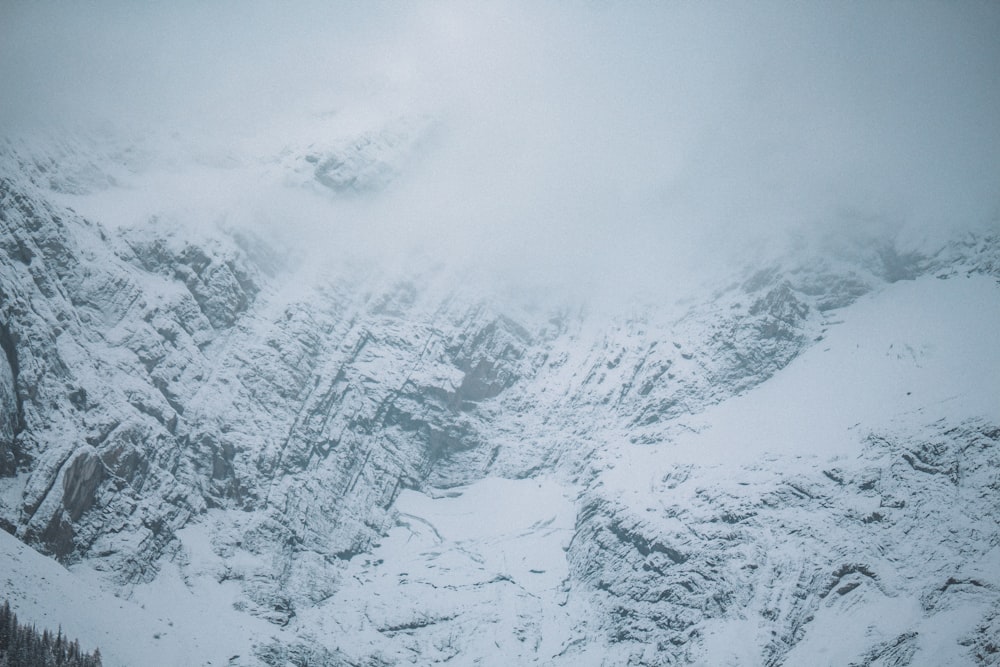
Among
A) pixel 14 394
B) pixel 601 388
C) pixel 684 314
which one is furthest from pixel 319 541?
pixel 684 314

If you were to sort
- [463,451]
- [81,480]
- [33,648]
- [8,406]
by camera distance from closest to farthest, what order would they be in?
[33,648] → [8,406] → [81,480] → [463,451]

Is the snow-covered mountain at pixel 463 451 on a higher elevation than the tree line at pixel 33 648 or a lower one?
higher

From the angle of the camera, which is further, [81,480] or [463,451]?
[463,451]

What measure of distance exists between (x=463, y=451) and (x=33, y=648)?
95.1 metres

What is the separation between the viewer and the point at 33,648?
81438 millimetres

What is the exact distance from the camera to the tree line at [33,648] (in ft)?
261

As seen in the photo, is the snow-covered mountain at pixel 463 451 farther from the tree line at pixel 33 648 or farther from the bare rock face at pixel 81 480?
the tree line at pixel 33 648

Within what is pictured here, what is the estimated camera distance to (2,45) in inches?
6934

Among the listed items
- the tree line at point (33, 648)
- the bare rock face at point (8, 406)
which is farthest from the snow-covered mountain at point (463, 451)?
the tree line at point (33, 648)

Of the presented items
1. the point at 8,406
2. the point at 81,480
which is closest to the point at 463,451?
the point at 81,480

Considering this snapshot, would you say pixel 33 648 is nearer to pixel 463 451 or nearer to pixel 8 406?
pixel 8 406

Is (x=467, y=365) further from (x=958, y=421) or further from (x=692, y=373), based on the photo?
(x=958, y=421)

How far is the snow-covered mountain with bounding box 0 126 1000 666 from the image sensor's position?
105 meters

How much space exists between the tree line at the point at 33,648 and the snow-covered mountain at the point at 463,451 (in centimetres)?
426
